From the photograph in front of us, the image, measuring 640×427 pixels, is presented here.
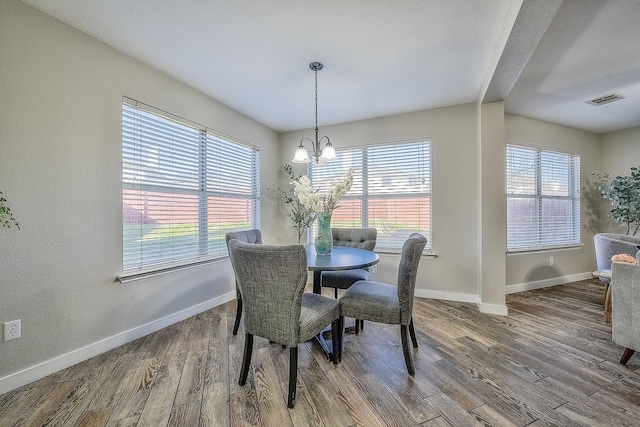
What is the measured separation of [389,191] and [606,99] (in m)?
2.67

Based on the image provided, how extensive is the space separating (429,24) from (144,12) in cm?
197

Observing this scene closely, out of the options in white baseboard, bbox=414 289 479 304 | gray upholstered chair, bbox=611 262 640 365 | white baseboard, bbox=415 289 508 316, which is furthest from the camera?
white baseboard, bbox=414 289 479 304

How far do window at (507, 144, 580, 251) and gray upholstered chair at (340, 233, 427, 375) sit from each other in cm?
277

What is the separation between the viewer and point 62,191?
196 centimetres

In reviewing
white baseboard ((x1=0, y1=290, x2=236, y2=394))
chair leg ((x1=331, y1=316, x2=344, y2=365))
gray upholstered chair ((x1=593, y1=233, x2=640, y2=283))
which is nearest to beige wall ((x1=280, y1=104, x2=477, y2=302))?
gray upholstered chair ((x1=593, y1=233, x2=640, y2=283))

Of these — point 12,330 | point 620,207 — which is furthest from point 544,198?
point 12,330

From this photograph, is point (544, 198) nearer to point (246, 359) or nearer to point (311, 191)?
point (311, 191)

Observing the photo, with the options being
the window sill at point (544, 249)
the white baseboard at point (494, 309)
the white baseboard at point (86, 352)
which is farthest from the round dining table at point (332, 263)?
the window sill at point (544, 249)

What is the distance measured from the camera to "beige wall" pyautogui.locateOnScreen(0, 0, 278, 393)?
1.75 metres

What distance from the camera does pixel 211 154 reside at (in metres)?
3.23

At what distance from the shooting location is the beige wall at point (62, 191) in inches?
68.7

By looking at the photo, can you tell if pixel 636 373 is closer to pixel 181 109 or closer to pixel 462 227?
pixel 462 227

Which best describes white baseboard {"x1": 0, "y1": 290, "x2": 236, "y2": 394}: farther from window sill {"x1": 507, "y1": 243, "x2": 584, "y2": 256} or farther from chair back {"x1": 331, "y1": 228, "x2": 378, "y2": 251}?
window sill {"x1": 507, "y1": 243, "x2": 584, "y2": 256}

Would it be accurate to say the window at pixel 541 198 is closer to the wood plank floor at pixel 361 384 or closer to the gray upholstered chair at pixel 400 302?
the wood plank floor at pixel 361 384
